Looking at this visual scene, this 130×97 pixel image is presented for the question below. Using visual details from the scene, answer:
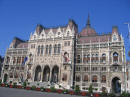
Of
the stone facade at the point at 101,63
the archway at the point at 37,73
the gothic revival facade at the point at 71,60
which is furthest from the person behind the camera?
the archway at the point at 37,73

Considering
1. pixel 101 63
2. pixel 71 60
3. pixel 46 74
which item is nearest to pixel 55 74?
pixel 46 74

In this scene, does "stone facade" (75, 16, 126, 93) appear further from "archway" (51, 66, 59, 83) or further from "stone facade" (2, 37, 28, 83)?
"stone facade" (2, 37, 28, 83)

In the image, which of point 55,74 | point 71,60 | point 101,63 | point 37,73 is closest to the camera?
point 101,63

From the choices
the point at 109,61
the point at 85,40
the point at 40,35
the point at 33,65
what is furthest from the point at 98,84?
the point at 40,35

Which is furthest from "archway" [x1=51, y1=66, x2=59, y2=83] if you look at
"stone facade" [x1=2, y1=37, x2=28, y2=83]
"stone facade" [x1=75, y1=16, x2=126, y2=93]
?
"stone facade" [x1=2, y1=37, x2=28, y2=83]

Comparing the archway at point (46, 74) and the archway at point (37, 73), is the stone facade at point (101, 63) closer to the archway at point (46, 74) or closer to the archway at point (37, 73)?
the archway at point (46, 74)

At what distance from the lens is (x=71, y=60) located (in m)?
60.4

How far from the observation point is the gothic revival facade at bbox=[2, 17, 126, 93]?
54.6 metres

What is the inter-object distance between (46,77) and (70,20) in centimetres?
3068

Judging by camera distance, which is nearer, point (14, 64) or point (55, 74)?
point (55, 74)

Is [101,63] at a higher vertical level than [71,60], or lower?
lower

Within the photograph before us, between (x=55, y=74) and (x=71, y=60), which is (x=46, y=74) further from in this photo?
(x=71, y=60)

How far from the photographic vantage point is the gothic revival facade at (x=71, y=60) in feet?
179

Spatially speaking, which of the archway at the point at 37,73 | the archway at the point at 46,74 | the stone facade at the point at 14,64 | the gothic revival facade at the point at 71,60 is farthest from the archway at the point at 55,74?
the stone facade at the point at 14,64
